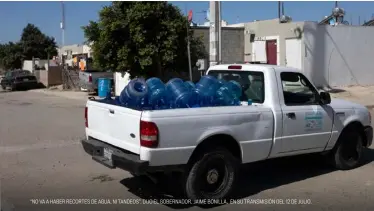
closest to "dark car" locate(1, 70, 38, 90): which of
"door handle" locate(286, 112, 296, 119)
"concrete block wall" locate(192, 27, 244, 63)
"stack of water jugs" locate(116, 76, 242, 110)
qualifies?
"concrete block wall" locate(192, 27, 244, 63)

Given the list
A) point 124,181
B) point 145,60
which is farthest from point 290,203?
point 145,60

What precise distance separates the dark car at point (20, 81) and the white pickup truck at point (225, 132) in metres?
28.5

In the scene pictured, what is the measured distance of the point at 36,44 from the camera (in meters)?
56.4

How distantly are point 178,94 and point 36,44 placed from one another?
178 feet

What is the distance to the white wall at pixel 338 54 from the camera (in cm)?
2089

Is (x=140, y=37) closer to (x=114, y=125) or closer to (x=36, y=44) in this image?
(x=114, y=125)

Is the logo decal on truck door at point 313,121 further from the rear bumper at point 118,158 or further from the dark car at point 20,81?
the dark car at point 20,81

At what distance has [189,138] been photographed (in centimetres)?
537

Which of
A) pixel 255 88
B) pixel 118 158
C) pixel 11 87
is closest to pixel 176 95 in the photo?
pixel 118 158

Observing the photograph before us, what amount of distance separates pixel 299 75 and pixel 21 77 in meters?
29.6

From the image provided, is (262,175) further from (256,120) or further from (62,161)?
(62,161)

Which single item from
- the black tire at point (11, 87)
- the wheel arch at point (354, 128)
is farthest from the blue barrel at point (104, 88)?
the black tire at point (11, 87)

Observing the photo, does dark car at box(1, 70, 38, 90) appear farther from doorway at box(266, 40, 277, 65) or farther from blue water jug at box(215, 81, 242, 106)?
blue water jug at box(215, 81, 242, 106)

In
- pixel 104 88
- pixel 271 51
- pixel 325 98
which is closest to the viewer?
pixel 325 98
